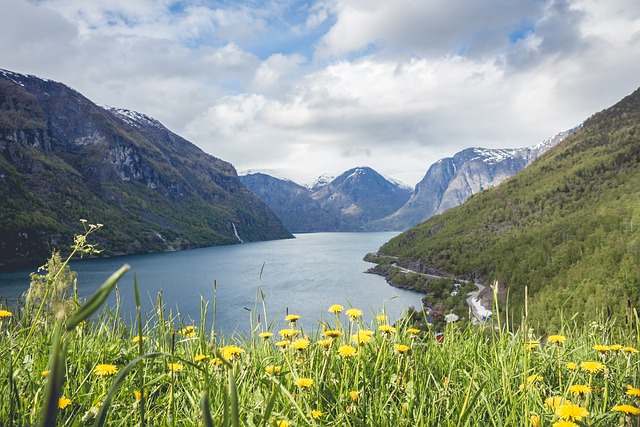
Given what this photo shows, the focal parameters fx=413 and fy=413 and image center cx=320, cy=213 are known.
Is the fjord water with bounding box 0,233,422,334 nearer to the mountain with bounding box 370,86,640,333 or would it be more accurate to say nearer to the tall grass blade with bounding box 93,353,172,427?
the mountain with bounding box 370,86,640,333

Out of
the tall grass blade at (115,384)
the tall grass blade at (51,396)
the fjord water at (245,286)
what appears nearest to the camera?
the tall grass blade at (51,396)

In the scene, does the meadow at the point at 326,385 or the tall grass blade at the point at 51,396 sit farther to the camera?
the meadow at the point at 326,385

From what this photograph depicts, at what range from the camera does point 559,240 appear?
129500mm

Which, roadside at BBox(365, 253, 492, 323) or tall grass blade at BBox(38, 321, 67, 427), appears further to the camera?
roadside at BBox(365, 253, 492, 323)

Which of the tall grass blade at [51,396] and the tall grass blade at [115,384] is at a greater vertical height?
the tall grass blade at [51,396]

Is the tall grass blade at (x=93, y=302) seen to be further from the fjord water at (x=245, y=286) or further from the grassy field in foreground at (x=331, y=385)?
the fjord water at (x=245, y=286)

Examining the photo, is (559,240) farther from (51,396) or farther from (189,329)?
(51,396)

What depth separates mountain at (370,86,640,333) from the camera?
88500mm

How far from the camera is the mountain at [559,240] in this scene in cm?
8850

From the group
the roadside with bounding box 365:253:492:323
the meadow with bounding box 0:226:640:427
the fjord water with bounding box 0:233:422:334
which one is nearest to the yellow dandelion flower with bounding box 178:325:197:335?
the meadow with bounding box 0:226:640:427

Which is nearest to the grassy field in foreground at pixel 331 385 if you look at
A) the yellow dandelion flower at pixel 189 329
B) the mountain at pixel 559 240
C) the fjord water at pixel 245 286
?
the yellow dandelion flower at pixel 189 329

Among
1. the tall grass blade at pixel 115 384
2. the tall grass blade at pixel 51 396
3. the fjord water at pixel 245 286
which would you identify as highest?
the tall grass blade at pixel 51 396

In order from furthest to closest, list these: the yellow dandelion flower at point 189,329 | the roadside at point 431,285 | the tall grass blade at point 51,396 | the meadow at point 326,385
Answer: the roadside at point 431,285 < the yellow dandelion flower at point 189,329 < the meadow at point 326,385 < the tall grass blade at point 51,396

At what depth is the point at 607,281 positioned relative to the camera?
3398 inches
